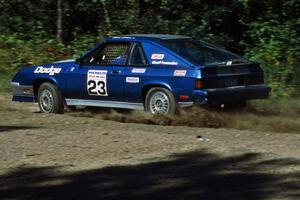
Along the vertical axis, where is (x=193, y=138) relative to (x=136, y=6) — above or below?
below

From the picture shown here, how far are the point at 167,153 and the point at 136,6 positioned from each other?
13524mm

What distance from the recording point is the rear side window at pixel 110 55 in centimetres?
1319

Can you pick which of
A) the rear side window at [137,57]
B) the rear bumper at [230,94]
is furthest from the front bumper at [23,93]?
the rear bumper at [230,94]

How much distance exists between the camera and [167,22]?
20.2 meters

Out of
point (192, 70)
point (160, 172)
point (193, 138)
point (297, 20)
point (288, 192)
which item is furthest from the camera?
point (297, 20)

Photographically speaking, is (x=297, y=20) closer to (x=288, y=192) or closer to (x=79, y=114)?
(x=79, y=114)

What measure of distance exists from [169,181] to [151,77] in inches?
200

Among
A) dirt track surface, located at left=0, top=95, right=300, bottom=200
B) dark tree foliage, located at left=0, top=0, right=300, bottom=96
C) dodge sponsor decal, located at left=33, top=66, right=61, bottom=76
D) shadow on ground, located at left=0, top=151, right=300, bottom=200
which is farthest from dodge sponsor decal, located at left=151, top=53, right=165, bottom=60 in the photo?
dark tree foliage, located at left=0, top=0, right=300, bottom=96

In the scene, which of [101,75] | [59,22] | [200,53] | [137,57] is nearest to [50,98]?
[101,75]

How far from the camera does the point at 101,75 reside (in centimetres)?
1327

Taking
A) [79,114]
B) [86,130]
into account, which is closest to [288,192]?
[86,130]

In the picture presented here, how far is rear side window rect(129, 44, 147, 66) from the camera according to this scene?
42.3 feet

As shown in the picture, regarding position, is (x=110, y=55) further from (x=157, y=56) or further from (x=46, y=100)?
(x=46, y=100)

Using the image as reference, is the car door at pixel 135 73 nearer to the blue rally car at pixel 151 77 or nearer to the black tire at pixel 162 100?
the blue rally car at pixel 151 77
